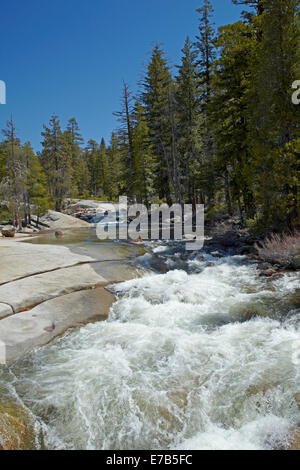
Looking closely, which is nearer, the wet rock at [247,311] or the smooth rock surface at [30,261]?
the wet rock at [247,311]

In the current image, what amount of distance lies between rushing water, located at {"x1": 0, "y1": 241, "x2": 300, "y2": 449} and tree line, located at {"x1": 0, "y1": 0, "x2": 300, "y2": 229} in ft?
25.8

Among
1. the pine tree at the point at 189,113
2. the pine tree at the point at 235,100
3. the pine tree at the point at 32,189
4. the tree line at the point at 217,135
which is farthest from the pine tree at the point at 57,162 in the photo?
the pine tree at the point at 235,100

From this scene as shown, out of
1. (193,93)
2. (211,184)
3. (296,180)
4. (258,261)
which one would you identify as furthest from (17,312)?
(193,93)

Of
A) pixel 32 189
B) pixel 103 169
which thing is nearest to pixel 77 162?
pixel 103 169

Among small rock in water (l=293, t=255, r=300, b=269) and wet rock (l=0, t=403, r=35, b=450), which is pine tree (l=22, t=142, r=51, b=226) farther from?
wet rock (l=0, t=403, r=35, b=450)

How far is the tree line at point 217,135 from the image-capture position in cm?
1184

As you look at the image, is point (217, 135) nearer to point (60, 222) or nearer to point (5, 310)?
point (5, 310)

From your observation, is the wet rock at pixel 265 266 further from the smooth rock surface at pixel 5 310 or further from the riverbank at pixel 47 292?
the smooth rock surface at pixel 5 310

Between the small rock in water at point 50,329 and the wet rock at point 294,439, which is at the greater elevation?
the small rock in water at point 50,329

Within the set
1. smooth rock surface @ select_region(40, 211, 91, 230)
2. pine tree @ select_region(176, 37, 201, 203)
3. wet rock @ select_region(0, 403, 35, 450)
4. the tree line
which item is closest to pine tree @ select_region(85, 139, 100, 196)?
the tree line
